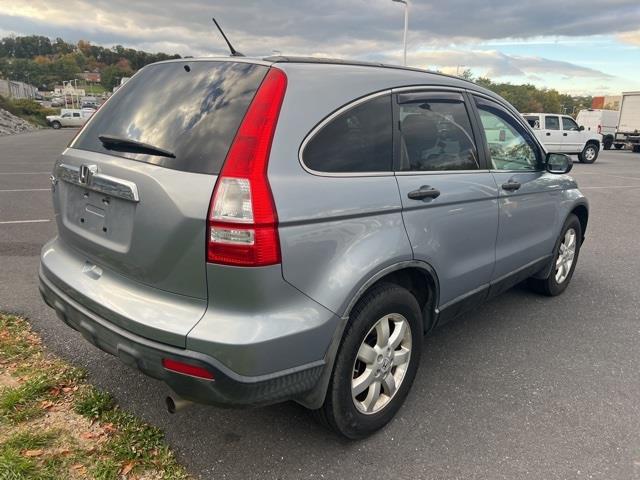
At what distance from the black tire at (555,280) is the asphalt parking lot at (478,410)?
10 centimetres

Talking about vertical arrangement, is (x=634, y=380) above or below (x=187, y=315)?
below

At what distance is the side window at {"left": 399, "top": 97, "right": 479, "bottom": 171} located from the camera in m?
2.69

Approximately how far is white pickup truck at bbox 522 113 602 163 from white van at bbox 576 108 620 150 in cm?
1020

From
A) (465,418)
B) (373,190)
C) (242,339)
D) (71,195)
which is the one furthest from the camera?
(465,418)

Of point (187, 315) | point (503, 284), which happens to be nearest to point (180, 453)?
point (187, 315)

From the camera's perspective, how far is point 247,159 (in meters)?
1.96

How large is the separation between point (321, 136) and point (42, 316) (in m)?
2.86

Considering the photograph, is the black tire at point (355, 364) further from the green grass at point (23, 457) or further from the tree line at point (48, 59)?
the tree line at point (48, 59)

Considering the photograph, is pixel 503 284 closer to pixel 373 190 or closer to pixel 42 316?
pixel 373 190

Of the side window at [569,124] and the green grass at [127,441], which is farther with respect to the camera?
the side window at [569,124]

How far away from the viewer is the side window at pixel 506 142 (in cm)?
343

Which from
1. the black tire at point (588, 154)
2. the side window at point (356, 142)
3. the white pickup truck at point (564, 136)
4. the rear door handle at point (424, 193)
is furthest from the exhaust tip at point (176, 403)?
the black tire at point (588, 154)

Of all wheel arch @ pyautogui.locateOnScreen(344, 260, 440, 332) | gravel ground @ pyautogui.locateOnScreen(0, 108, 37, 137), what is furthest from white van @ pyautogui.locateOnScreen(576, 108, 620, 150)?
gravel ground @ pyautogui.locateOnScreen(0, 108, 37, 137)

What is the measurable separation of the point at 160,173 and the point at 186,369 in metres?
0.81
